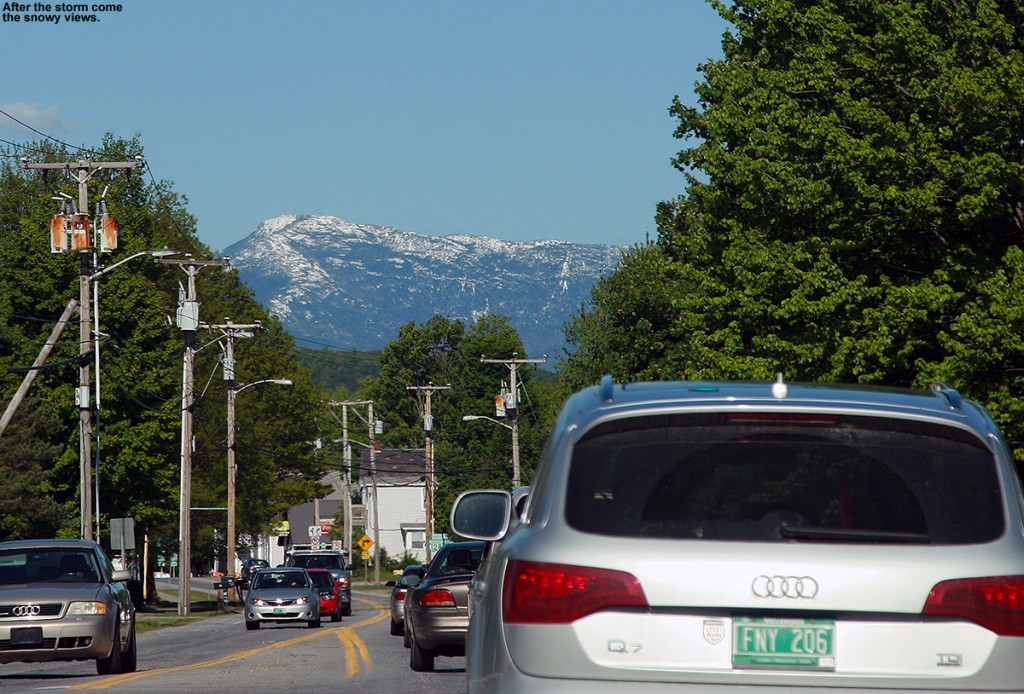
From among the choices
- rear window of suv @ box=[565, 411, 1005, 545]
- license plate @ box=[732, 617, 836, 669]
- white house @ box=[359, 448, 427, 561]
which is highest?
rear window of suv @ box=[565, 411, 1005, 545]

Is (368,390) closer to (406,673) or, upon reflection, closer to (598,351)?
(598,351)

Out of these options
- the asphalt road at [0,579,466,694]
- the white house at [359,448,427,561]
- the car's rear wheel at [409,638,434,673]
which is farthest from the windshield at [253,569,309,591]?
the white house at [359,448,427,561]

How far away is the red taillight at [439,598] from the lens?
63.2 feet

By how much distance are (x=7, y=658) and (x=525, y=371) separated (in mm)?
111067

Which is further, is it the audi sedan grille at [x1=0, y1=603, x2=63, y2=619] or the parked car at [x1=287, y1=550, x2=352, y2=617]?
the parked car at [x1=287, y1=550, x2=352, y2=617]

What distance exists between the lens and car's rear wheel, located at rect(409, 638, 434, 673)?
1959 centimetres

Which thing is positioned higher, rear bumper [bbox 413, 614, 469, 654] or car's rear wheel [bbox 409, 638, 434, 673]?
rear bumper [bbox 413, 614, 469, 654]

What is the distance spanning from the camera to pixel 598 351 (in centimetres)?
5666

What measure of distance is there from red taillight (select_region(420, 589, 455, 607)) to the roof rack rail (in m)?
13.3

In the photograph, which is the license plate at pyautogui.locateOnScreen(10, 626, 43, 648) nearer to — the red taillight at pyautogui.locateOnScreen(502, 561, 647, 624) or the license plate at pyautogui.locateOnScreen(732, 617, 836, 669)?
the red taillight at pyautogui.locateOnScreen(502, 561, 647, 624)

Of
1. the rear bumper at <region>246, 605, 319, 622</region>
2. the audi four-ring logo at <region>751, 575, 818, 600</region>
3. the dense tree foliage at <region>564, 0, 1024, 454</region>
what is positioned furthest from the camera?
the rear bumper at <region>246, 605, 319, 622</region>

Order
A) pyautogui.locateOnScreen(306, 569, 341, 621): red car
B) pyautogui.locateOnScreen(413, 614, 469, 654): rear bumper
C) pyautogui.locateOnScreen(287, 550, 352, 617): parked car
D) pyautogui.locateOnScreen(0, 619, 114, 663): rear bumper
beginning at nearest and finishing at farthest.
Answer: pyautogui.locateOnScreen(0, 619, 114, 663): rear bumper
pyautogui.locateOnScreen(413, 614, 469, 654): rear bumper
pyautogui.locateOnScreen(306, 569, 341, 621): red car
pyautogui.locateOnScreen(287, 550, 352, 617): parked car

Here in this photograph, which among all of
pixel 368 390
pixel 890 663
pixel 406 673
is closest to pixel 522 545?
pixel 890 663

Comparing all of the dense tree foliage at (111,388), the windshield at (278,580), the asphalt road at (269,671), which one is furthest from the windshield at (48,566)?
the dense tree foliage at (111,388)
